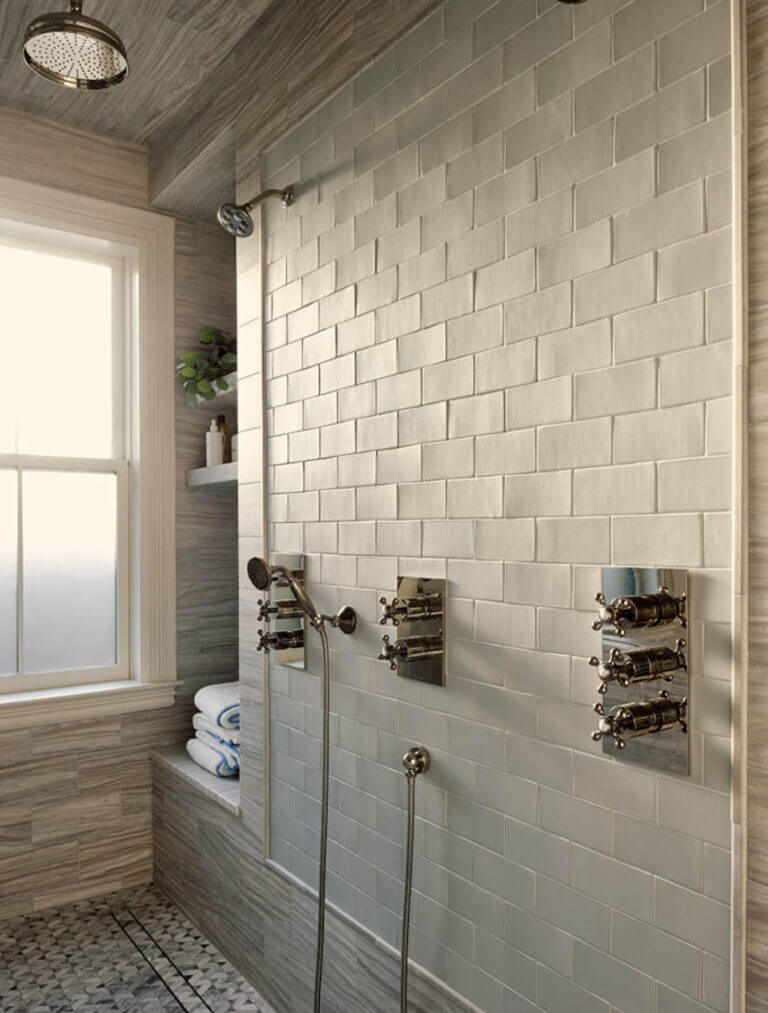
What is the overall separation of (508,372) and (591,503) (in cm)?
29

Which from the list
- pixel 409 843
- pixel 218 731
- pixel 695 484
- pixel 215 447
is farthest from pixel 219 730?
pixel 695 484

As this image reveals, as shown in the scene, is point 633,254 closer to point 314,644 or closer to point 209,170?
point 314,644

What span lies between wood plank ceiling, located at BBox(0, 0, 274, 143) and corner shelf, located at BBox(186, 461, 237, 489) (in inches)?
45.0

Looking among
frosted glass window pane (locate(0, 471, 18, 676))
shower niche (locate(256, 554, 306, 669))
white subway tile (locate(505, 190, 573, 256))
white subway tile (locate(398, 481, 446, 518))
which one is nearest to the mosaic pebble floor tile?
frosted glass window pane (locate(0, 471, 18, 676))

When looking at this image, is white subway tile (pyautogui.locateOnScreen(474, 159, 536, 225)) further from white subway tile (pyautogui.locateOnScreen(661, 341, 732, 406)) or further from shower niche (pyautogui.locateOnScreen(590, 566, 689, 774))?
shower niche (pyautogui.locateOnScreen(590, 566, 689, 774))

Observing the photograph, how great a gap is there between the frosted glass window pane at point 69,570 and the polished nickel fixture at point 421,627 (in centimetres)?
154

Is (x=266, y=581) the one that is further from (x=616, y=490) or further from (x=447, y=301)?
(x=616, y=490)

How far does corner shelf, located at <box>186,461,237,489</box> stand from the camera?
2455 mm

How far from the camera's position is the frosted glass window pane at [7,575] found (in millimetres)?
2496

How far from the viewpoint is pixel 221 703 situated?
2.47m

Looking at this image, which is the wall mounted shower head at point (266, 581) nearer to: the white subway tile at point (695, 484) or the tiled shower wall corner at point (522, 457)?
the tiled shower wall corner at point (522, 457)

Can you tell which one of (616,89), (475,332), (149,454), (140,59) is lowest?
(149,454)

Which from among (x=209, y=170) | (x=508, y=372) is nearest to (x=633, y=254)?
(x=508, y=372)

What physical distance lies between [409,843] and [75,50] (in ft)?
5.70
